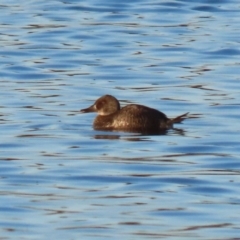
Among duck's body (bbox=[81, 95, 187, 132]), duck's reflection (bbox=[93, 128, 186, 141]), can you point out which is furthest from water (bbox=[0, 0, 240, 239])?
duck's body (bbox=[81, 95, 187, 132])

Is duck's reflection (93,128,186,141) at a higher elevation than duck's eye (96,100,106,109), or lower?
lower

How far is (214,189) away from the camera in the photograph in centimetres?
1048

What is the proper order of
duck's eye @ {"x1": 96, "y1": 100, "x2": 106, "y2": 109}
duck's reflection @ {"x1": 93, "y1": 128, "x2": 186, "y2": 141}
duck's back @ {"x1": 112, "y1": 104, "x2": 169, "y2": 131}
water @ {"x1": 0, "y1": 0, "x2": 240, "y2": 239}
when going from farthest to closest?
duck's eye @ {"x1": 96, "y1": 100, "x2": 106, "y2": 109}
duck's back @ {"x1": 112, "y1": 104, "x2": 169, "y2": 131}
duck's reflection @ {"x1": 93, "y1": 128, "x2": 186, "y2": 141}
water @ {"x1": 0, "y1": 0, "x2": 240, "y2": 239}

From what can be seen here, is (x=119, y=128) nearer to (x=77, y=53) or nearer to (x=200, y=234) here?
(x=200, y=234)

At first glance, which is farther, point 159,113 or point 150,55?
point 150,55

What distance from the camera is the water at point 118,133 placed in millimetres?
9516

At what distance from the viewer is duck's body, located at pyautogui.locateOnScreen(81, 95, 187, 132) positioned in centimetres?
1368

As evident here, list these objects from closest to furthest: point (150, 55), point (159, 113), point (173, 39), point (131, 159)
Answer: point (131, 159)
point (159, 113)
point (150, 55)
point (173, 39)

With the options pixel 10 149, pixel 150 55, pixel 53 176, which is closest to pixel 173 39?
pixel 150 55

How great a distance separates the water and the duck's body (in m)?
0.15

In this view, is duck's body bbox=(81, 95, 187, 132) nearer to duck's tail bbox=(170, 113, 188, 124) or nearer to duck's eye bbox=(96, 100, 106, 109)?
duck's tail bbox=(170, 113, 188, 124)

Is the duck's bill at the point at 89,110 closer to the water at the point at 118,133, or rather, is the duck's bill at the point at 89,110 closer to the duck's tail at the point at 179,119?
the water at the point at 118,133

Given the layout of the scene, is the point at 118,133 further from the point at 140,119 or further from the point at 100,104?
the point at 100,104

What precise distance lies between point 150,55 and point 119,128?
A: 641 cm
